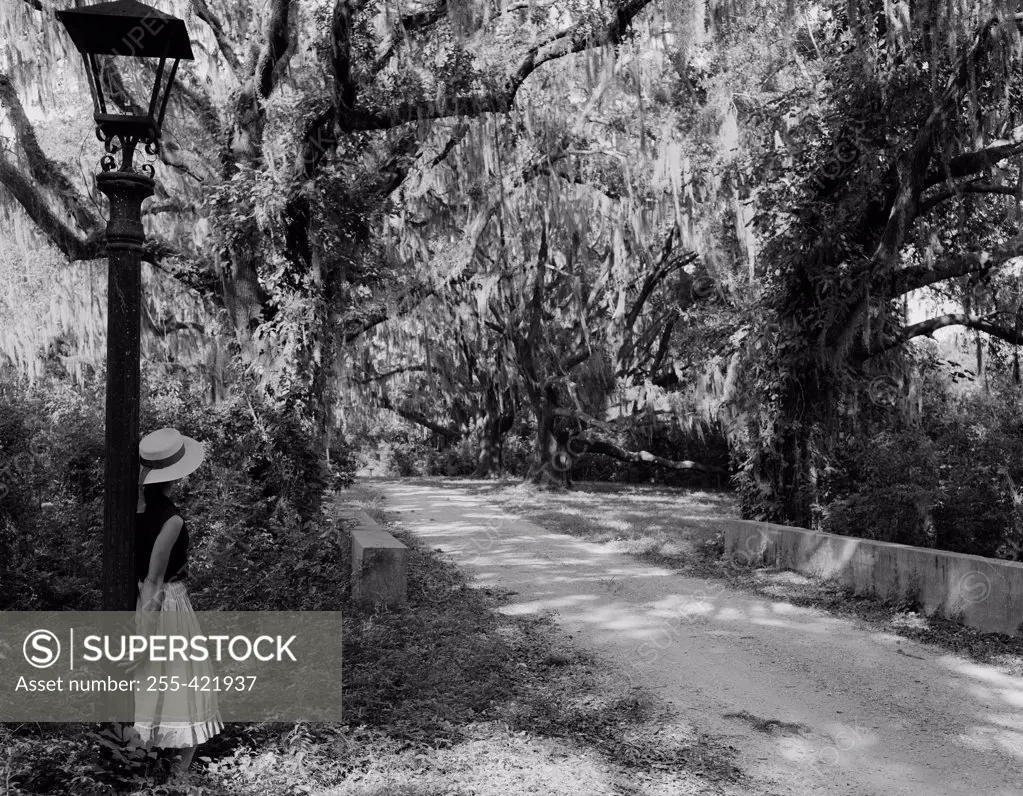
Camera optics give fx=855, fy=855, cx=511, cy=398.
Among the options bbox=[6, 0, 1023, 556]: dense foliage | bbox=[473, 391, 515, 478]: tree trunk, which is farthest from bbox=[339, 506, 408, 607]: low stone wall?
bbox=[473, 391, 515, 478]: tree trunk

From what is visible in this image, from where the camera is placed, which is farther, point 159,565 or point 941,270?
point 941,270

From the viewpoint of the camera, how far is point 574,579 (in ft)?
31.2

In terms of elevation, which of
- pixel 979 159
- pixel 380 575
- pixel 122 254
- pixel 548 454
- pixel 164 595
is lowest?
pixel 380 575

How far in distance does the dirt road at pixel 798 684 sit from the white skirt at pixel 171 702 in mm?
2650

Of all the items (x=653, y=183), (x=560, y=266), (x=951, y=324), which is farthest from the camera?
(x=560, y=266)

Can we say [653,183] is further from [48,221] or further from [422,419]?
[422,419]

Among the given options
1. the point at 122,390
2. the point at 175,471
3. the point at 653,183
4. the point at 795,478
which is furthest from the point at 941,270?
the point at 122,390

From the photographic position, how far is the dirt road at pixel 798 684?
4218 mm

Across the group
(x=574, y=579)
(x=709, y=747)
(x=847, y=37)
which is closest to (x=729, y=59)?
(x=847, y=37)

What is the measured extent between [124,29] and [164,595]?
7.90 feet

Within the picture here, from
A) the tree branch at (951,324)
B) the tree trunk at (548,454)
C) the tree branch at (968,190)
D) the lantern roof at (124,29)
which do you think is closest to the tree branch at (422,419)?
the tree trunk at (548,454)

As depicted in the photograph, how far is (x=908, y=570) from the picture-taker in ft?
25.2

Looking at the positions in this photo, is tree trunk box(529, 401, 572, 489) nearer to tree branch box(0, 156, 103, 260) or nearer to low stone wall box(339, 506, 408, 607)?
tree branch box(0, 156, 103, 260)

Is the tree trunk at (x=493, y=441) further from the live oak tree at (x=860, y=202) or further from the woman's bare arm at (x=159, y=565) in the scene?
the woman's bare arm at (x=159, y=565)
